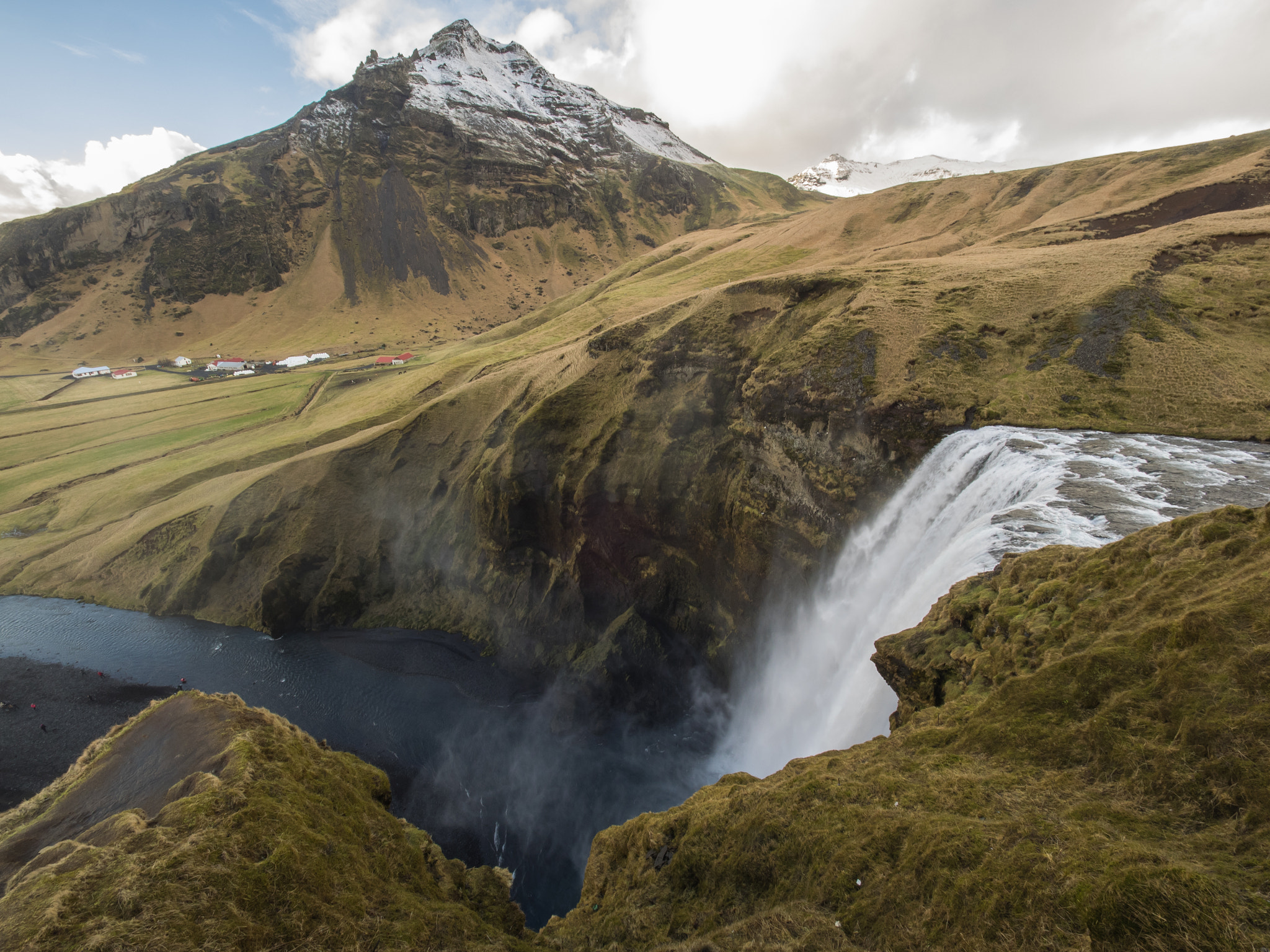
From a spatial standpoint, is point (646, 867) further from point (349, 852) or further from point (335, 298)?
point (335, 298)

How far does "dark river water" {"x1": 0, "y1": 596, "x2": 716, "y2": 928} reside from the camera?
106 ft

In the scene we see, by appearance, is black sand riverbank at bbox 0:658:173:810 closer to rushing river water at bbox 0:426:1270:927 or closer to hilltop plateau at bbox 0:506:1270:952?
rushing river water at bbox 0:426:1270:927

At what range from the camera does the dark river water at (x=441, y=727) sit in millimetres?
32406

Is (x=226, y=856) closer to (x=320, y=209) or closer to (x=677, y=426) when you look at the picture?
(x=677, y=426)

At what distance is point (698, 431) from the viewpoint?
4094cm

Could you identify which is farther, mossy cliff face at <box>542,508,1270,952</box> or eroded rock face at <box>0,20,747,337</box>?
eroded rock face at <box>0,20,747,337</box>

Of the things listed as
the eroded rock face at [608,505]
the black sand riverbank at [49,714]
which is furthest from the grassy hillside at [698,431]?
the black sand riverbank at [49,714]

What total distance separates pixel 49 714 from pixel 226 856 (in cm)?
5118

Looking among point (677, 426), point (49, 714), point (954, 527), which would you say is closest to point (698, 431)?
point (677, 426)

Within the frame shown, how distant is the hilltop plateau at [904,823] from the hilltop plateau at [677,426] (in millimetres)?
18542

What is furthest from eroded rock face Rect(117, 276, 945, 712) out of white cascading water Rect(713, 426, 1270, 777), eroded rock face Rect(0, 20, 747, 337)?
eroded rock face Rect(0, 20, 747, 337)

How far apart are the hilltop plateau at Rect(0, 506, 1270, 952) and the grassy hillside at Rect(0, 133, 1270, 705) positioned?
18.6m

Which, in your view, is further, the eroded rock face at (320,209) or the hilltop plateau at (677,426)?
the eroded rock face at (320,209)

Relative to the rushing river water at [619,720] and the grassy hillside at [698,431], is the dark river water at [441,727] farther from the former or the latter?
the grassy hillside at [698,431]
